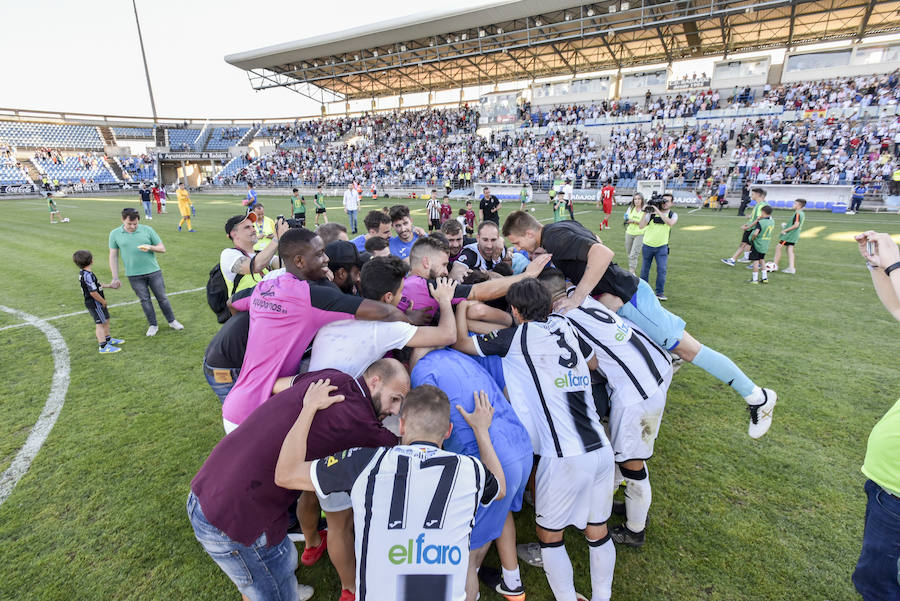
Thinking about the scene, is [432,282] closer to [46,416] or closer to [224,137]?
[46,416]

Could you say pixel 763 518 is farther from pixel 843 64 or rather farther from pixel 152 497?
pixel 843 64

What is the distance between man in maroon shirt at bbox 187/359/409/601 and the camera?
1.94m

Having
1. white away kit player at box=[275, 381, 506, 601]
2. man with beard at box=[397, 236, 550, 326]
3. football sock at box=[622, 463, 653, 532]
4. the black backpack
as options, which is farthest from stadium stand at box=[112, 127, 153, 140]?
football sock at box=[622, 463, 653, 532]

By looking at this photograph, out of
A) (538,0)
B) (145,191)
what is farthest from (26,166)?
(538,0)

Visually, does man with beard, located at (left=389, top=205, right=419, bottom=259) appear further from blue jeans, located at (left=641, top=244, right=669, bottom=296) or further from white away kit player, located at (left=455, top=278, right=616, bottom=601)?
blue jeans, located at (left=641, top=244, right=669, bottom=296)

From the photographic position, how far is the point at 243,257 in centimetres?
453

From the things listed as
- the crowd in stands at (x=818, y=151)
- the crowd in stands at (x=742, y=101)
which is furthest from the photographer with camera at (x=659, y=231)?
the crowd in stands at (x=742, y=101)

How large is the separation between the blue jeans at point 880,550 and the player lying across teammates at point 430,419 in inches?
42.3

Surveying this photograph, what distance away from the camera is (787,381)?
5.21 meters

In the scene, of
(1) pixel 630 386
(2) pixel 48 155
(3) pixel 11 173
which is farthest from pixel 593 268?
(2) pixel 48 155

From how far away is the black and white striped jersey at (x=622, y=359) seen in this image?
2.79 m

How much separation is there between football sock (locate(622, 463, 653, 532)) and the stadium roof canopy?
3462 cm

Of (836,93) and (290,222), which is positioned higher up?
(836,93)

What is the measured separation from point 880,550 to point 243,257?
17.0 ft
